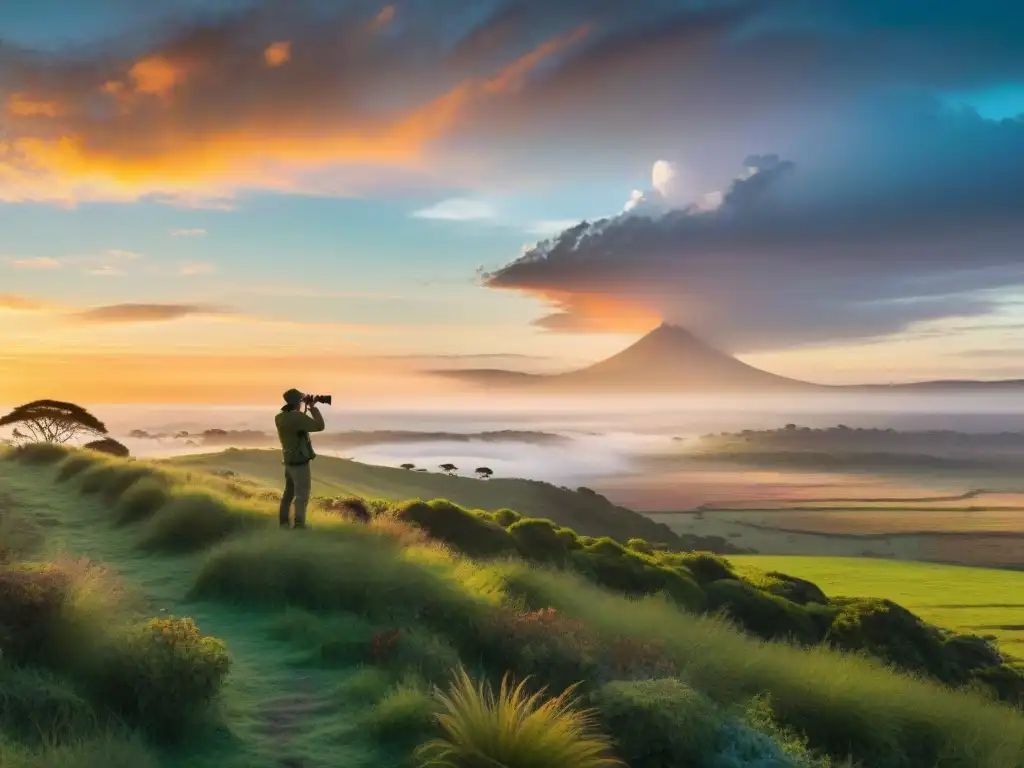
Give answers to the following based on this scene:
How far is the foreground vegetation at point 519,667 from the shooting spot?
26.8 feet

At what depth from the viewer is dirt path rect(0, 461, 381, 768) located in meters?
7.78

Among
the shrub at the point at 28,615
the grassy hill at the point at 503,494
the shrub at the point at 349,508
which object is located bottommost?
the grassy hill at the point at 503,494

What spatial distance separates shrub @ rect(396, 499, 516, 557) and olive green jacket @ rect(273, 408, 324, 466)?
5.22 metres

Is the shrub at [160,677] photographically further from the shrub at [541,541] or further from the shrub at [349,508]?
the shrub at [541,541]

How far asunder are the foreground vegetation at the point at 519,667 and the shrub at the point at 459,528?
2404 mm

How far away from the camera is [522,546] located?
72.8 ft

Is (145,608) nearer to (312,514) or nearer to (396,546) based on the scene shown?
(396,546)

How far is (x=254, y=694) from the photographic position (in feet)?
30.9

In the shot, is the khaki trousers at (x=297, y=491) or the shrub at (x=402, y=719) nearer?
the shrub at (x=402, y=719)

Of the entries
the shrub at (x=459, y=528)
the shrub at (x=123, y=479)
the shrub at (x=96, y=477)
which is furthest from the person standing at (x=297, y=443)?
the shrub at (x=96, y=477)

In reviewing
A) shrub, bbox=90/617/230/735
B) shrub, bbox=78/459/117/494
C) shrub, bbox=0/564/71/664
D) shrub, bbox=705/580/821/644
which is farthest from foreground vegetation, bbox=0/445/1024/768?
shrub, bbox=78/459/117/494

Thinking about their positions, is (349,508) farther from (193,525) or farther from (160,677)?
(160,677)

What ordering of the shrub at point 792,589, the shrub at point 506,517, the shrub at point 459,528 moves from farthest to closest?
the shrub at point 506,517
the shrub at point 792,589
the shrub at point 459,528

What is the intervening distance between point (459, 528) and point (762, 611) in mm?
8657
